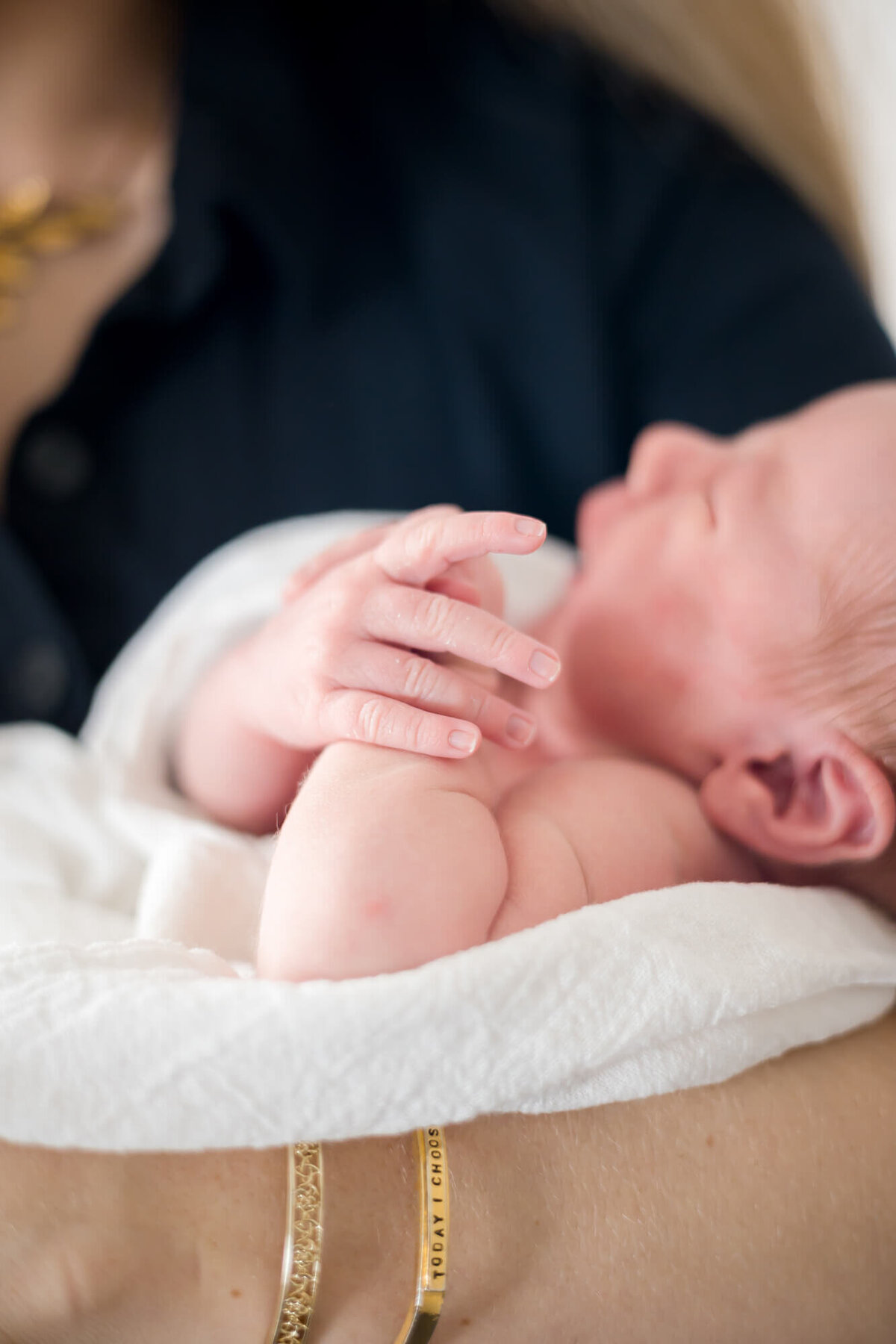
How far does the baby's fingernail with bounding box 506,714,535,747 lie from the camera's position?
62cm

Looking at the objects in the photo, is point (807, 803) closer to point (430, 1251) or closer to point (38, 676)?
point (430, 1251)

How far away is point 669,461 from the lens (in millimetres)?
844

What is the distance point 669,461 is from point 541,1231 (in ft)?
1.98

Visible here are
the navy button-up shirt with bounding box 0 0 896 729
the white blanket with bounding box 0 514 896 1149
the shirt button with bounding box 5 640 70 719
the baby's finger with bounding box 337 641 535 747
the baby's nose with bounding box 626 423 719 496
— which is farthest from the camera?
the navy button-up shirt with bounding box 0 0 896 729

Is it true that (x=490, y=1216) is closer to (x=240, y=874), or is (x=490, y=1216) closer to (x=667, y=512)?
(x=240, y=874)

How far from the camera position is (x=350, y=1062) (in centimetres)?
49

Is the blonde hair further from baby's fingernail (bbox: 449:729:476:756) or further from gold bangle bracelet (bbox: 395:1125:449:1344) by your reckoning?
gold bangle bracelet (bbox: 395:1125:449:1344)

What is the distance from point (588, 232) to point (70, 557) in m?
0.74

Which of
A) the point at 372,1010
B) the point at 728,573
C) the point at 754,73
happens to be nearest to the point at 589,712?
the point at 728,573

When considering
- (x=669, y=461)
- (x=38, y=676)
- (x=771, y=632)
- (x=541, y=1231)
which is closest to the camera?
(x=541, y=1231)

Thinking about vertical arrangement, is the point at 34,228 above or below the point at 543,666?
above

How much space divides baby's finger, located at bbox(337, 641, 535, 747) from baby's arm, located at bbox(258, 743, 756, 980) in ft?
0.11

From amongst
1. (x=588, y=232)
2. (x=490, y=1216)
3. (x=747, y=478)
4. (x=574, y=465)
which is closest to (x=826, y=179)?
(x=588, y=232)

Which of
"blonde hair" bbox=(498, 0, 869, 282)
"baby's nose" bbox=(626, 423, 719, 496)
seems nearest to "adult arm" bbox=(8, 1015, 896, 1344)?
"baby's nose" bbox=(626, 423, 719, 496)
